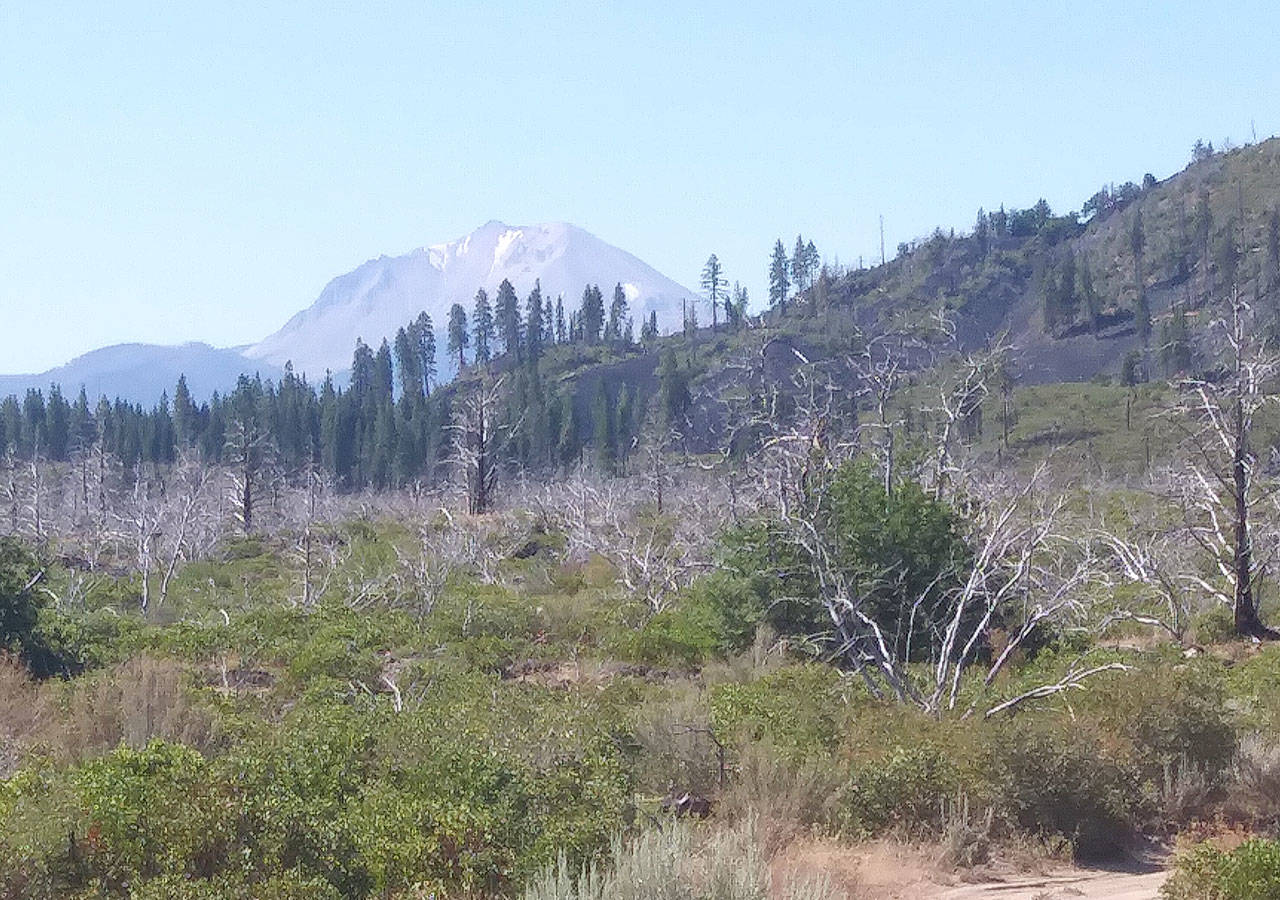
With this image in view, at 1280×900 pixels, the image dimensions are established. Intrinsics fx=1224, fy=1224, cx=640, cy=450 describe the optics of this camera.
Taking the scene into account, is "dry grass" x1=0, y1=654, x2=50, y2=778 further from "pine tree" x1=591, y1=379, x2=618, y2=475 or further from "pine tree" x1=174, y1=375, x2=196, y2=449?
"pine tree" x1=174, y1=375, x2=196, y2=449

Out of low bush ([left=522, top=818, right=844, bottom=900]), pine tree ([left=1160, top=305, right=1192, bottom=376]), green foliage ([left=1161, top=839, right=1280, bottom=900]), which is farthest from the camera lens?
pine tree ([left=1160, top=305, right=1192, bottom=376])

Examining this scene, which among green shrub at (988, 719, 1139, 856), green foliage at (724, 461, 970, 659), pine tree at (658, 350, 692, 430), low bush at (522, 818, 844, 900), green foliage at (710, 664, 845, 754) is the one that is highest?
pine tree at (658, 350, 692, 430)

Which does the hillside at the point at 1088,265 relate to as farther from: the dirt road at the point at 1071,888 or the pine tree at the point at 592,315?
the dirt road at the point at 1071,888

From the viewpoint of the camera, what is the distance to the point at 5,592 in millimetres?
13992

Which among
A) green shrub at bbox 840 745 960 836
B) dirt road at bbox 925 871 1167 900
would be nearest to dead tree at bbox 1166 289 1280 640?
green shrub at bbox 840 745 960 836

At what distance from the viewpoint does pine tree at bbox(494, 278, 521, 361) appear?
118 metres

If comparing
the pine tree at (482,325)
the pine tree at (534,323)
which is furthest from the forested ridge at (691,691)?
the pine tree at (482,325)

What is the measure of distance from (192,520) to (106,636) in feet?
64.6

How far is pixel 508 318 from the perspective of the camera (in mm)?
119812

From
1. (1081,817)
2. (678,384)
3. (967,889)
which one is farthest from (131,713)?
(678,384)

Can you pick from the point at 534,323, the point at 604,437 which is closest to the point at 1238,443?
the point at 604,437

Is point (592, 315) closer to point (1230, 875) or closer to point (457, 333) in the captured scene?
point (457, 333)

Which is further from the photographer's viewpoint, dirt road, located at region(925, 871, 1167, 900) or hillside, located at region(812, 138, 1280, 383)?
hillside, located at region(812, 138, 1280, 383)

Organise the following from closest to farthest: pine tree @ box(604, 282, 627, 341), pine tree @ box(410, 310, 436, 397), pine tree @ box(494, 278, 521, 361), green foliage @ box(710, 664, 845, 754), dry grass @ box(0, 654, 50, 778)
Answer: dry grass @ box(0, 654, 50, 778)
green foliage @ box(710, 664, 845, 754)
pine tree @ box(410, 310, 436, 397)
pine tree @ box(494, 278, 521, 361)
pine tree @ box(604, 282, 627, 341)
